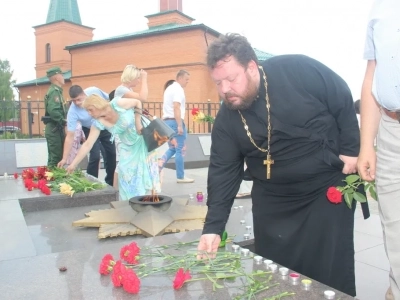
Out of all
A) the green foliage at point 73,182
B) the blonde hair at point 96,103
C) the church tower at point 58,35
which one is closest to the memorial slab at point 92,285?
the blonde hair at point 96,103

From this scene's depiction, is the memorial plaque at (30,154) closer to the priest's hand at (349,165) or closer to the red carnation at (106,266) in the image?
the red carnation at (106,266)

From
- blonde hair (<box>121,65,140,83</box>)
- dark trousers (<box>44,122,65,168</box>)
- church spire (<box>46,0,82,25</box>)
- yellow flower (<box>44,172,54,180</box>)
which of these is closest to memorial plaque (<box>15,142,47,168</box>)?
dark trousers (<box>44,122,65,168</box>)

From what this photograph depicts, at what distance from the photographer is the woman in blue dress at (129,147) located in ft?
13.4

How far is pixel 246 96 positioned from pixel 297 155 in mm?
439

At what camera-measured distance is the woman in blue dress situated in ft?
13.4

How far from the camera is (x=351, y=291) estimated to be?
2.38m

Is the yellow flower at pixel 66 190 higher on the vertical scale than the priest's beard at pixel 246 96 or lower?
lower

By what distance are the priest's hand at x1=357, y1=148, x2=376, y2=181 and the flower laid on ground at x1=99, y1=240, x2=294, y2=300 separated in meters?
0.61

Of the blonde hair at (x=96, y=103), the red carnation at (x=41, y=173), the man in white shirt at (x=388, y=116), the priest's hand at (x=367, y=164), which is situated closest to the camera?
the man in white shirt at (x=388, y=116)

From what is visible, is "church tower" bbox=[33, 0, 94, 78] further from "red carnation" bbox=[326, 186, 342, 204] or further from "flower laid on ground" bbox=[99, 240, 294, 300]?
"red carnation" bbox=[326, 186, 342, 204]

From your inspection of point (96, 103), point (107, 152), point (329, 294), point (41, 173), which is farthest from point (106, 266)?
point (107, 152)

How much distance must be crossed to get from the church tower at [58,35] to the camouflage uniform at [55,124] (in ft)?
99.9

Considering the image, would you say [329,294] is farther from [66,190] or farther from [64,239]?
[66,190]

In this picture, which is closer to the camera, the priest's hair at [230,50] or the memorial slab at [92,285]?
the memorial slab at [92,285]
